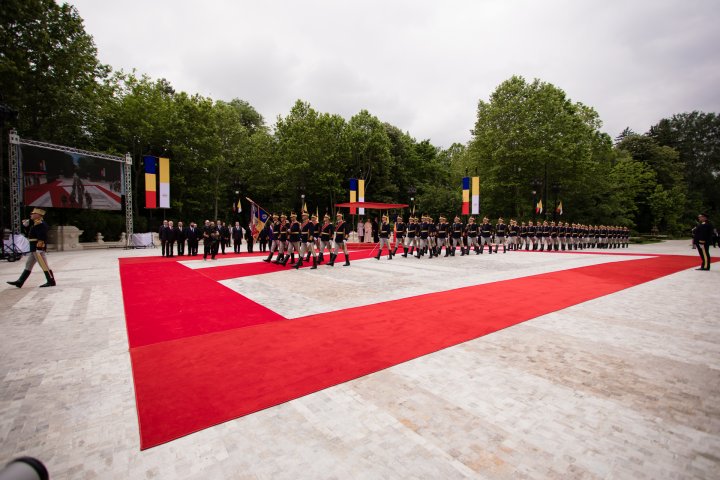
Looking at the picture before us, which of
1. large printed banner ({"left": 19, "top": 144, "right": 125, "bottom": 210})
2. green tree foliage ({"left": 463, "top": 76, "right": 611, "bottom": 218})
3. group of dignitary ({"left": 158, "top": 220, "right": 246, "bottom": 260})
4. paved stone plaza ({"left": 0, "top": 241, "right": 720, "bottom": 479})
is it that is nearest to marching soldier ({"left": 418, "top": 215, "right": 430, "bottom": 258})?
group of dignitary ({"left": 158, "top": 220, "right": 246, "bottom": 260})

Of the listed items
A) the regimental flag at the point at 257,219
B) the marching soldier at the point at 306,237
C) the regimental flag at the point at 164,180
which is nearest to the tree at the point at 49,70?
the regimental flag at the point at 164,180

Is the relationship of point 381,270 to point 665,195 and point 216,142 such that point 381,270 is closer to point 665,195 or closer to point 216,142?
point 216,142

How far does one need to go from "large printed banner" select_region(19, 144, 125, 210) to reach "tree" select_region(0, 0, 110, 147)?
5482 mm

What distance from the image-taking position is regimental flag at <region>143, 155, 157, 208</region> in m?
20.5

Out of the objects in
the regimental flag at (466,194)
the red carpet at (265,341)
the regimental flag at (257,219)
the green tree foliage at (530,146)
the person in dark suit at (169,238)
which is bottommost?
the red carpet at (265,341)

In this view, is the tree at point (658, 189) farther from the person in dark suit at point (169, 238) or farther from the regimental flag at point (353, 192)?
the person in dark suit at point (169, 238)

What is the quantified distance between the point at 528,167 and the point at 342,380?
37075 millimetres

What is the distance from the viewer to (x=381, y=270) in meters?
12.3

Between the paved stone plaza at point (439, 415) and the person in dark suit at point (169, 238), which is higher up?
the person in dark suit at point (169, 238)

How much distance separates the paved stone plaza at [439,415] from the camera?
2365 millimetres

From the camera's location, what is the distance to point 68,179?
20953 mm

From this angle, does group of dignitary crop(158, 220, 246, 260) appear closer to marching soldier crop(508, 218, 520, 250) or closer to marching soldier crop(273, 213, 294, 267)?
marching soldier crop(273, 213, 294, 267)

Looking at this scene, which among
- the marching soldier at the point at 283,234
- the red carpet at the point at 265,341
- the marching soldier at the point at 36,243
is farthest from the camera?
the marching soldier at the point at 283,234

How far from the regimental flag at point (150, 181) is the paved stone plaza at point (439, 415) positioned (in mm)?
17615
